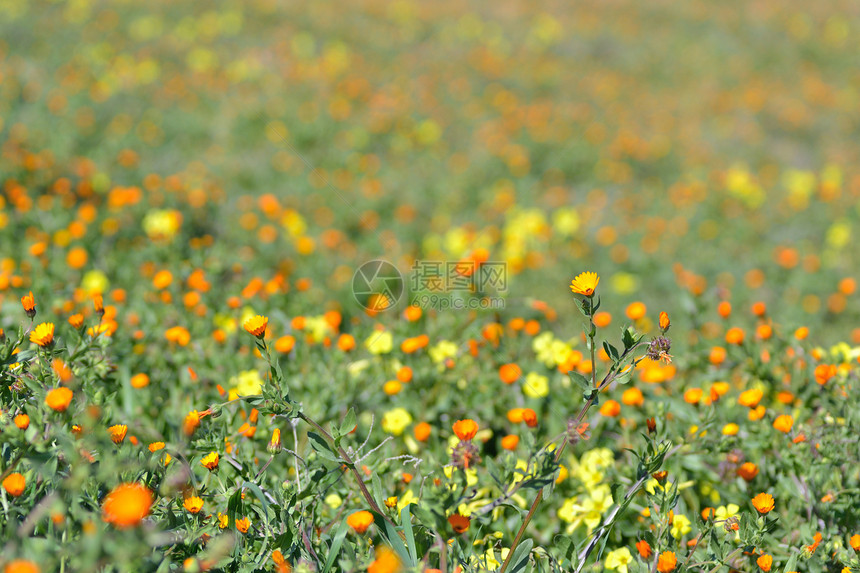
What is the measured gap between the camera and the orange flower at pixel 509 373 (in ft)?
7.34

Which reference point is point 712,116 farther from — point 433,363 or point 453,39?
point 433,363

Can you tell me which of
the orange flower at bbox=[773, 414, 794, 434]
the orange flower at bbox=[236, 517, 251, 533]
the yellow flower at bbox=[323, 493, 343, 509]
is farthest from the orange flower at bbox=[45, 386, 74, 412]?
the orange flower at bbox=[773, 414, 794, 434]

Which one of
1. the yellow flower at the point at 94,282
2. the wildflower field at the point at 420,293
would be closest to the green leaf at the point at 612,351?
the wildflower field at the point at 420,293

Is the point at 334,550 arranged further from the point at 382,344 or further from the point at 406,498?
the point at 382,344

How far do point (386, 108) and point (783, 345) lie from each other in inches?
198

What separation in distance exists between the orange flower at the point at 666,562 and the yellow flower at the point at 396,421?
968mm

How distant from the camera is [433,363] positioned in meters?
2.43

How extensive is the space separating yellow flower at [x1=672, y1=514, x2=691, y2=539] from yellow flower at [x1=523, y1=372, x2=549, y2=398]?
2.18 ft

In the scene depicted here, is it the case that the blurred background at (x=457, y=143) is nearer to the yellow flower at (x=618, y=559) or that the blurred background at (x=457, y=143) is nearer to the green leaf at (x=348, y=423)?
the yellow flower at (x=618, y=559)

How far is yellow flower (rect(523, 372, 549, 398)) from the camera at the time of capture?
228cm

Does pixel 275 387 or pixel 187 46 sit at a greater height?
pixel 275 387

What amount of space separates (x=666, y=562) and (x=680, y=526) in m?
0.33

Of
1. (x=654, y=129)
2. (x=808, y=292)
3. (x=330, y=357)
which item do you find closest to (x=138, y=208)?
(x=330, y=357)

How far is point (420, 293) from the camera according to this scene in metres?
3.03
